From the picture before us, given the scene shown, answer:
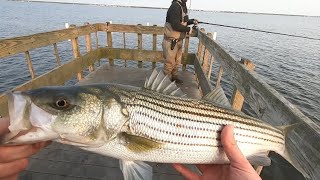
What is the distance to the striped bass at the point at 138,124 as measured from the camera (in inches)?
84.5

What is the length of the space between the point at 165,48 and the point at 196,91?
73.7 inches

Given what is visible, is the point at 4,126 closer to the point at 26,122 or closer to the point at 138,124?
the point at 26,122

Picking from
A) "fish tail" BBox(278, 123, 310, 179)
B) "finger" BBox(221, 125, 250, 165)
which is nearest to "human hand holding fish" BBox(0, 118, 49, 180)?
"finger" BBox(221, 125, 250, 165)

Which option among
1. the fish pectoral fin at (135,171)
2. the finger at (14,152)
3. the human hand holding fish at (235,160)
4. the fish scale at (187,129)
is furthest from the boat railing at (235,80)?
the finger at (14,152)

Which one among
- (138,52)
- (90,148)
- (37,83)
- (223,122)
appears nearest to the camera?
(90,148)

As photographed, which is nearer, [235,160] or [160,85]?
[235,160]

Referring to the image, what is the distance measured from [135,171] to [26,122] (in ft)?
3.76

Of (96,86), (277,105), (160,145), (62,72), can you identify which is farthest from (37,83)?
(277,105)

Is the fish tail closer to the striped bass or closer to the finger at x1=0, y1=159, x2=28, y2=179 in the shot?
the striped bass

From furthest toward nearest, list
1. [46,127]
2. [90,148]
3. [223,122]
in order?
[223,122]
[90,148]
[46,127]

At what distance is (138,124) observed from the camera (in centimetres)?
239

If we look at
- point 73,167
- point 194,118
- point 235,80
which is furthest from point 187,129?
point 73,167

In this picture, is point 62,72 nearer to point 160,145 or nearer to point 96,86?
point 96,86

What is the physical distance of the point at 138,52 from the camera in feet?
34.0
